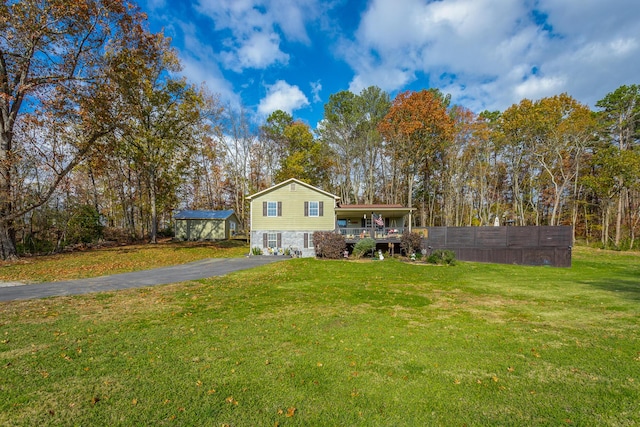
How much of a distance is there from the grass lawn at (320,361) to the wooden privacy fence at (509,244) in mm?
9164

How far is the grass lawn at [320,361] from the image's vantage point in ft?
9.32

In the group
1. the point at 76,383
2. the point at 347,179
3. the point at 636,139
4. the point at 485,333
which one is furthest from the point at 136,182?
the point at 636,139

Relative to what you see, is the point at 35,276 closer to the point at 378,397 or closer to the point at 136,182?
the point at 378,397

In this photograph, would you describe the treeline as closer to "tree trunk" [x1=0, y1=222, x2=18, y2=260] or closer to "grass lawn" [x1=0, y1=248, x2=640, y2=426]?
"tree trunk" [x1=0, y1=222, x2=18, y2=260]

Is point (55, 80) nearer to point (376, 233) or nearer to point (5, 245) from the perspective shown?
point (5, 245)

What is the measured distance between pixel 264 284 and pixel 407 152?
22960 millimetres

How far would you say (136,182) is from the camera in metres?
31.9

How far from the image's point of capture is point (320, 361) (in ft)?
12.8

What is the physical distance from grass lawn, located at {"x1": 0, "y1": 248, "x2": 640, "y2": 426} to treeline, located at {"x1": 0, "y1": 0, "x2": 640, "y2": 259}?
13695mm

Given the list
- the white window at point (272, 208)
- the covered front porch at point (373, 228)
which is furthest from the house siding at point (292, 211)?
the covered front porch at point (373, 228)

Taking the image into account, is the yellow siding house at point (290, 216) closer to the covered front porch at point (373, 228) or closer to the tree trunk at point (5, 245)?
the covered front porch at point (373, 228)

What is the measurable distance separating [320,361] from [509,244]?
16606 mm

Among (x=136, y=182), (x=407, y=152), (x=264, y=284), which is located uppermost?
(x=407, y=152)

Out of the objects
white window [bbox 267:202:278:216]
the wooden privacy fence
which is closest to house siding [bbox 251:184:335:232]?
white window [bbox 267:202:278:216]
